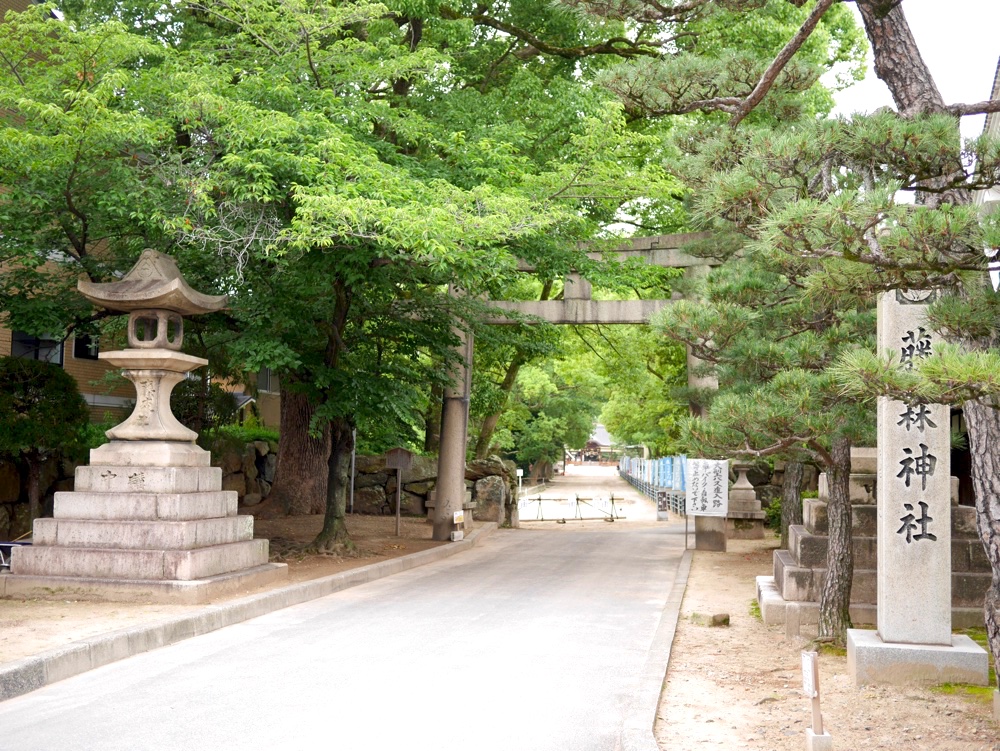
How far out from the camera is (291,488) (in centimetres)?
2302

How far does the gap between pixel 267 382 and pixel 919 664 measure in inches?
1040

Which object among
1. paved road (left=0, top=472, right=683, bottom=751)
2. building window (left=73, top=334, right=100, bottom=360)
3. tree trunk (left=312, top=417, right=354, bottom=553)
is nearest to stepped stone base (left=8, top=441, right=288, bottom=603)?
paved road (left=0, top=472, right=683, bottom=751)

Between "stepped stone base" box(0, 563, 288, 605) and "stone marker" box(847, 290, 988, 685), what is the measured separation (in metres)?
7.22

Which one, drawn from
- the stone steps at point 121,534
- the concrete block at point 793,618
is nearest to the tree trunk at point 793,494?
the concrete block at point 793,618

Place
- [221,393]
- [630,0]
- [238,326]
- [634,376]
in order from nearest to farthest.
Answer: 1. [630,0]
2. [238,326]
3. [221,393]
4. [634,376]

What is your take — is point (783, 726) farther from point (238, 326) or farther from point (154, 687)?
point (238, 326)

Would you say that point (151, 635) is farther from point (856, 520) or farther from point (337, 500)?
point (856, 520)

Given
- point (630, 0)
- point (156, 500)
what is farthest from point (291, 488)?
point (630, 0)

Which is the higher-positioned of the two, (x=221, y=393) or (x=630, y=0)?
(x=630, y=0)

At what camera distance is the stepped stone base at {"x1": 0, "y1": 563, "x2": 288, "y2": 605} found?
10992 millimetres

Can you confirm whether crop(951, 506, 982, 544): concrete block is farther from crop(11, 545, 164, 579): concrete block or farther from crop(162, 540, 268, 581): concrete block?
crop(11, 545, 164, 579): concrete block

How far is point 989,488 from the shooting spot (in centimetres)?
634

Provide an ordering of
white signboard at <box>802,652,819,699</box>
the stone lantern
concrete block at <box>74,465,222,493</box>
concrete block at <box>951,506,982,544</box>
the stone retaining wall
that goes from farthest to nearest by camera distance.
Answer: the stone retaining wall, the stone lantern, concrete block at <box>74,465,222,493</box>, concrete block at <box>951,506,982,544</box>, white signboard at <box>802,652,819,699</box>

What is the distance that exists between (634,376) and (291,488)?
45.1 feet
